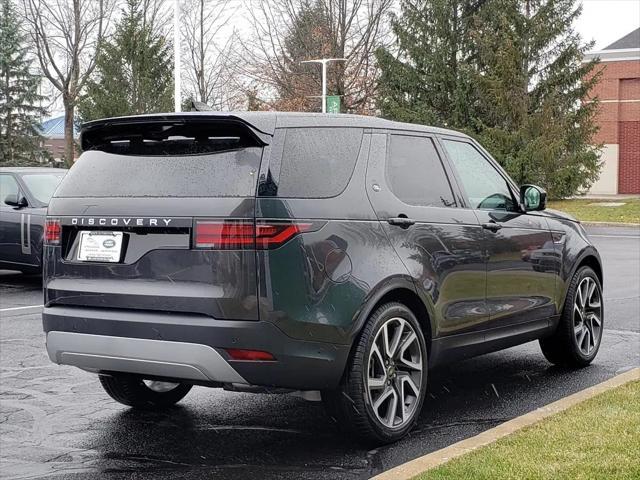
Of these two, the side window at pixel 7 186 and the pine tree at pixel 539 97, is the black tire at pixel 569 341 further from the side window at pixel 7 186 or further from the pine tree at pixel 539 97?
the pine tree at pixel 539 97

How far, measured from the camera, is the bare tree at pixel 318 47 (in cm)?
4650

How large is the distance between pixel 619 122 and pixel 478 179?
144 feet

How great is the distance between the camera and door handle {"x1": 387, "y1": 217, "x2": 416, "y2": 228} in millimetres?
5297

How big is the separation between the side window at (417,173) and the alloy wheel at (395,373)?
783 mm

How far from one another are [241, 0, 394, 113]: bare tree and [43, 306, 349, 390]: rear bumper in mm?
41520

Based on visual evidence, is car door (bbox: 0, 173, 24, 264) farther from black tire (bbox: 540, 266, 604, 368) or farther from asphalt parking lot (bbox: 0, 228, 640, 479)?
black tire (bbox: 540, 266, 604, 368)

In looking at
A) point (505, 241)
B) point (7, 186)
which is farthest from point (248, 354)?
point (7, 186)

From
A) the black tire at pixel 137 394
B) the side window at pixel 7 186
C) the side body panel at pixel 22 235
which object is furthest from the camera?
the side window at pixel 7 186

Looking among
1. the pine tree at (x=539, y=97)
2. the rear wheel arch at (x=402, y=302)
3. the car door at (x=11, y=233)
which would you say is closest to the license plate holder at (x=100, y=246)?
the rear wheel arch at (x=402, y=302)

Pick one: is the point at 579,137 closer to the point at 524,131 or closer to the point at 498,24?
the point at 524,131

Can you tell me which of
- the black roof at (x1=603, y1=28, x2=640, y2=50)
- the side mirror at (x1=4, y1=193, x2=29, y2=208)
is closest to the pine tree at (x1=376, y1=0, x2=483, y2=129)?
the black roof at (x1=603, y1=28, x2=640, y2=50)

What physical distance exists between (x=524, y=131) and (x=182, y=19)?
23.9 m

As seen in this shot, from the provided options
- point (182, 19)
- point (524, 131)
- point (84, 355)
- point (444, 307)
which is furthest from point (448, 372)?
point (182, 19)

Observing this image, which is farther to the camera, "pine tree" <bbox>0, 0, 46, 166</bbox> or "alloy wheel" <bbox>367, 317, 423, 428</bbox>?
"pine tree" <bbox>0, 0, 46, 166</bbox>
